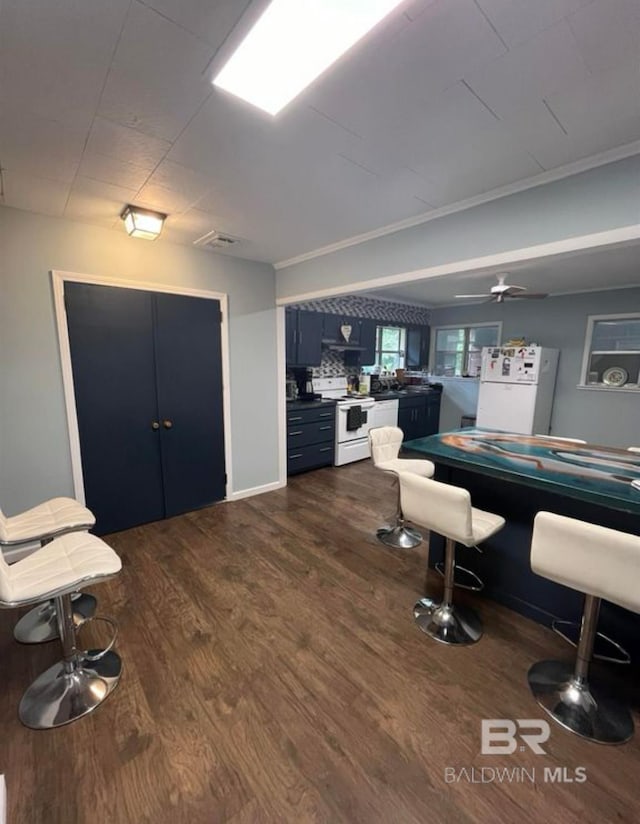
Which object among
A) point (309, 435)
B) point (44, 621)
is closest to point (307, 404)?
point (309, 435)

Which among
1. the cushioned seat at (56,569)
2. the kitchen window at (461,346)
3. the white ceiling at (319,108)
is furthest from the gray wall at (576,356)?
the cushioned seat at (56,569)

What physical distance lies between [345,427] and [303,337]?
1.34 m

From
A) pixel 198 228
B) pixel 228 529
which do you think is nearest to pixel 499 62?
pixel 198 228

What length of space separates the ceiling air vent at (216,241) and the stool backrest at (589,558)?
9.53 feet

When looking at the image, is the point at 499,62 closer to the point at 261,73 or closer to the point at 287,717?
the point at 261,73

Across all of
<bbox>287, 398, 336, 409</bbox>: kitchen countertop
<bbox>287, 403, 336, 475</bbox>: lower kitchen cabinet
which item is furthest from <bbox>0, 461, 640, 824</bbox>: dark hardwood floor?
<bbox>287, 398, 336, 409</bbox>: kitchen countertop

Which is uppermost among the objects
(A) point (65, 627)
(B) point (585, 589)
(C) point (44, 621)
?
(B) point (585, 589)

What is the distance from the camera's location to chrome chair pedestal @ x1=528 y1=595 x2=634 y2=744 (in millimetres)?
1442

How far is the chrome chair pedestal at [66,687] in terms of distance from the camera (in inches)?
59.2

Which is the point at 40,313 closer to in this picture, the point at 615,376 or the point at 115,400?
the point at 115,400

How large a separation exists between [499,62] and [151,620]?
3028 mm

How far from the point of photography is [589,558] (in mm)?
1322

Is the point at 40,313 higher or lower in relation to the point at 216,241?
lower

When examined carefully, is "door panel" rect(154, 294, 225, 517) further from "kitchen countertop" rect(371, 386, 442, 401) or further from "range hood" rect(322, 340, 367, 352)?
"kitchen countertop" rect(371, 386, 442, 401)
